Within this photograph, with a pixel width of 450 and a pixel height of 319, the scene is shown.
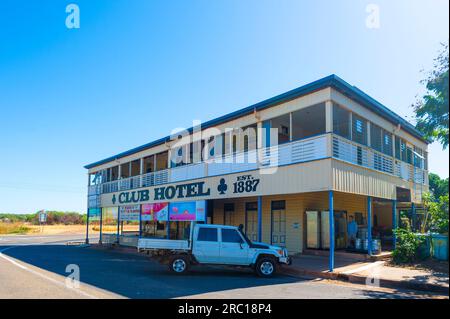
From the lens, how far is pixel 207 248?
1309cm

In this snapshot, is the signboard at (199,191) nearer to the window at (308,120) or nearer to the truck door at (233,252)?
the window at (308,120)

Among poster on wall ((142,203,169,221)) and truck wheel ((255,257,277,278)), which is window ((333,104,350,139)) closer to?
truck wheel ((255,257,277,278))

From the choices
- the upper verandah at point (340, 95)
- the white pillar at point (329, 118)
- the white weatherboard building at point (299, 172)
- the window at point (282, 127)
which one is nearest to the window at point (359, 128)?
the white weatherboard building at point (299, 172)

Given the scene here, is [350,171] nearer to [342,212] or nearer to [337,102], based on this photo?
[337,102]

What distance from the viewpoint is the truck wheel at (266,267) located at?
13.0 m

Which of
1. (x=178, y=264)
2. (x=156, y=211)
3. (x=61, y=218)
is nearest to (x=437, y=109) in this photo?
(x=178, y=264)

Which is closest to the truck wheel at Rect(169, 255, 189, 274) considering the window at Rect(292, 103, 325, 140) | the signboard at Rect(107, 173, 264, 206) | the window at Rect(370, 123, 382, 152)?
the signboard at Rect(107, 173, 264, 206)

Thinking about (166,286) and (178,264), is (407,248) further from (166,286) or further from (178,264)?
(166,286)

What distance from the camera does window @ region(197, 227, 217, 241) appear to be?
43.2 ft
